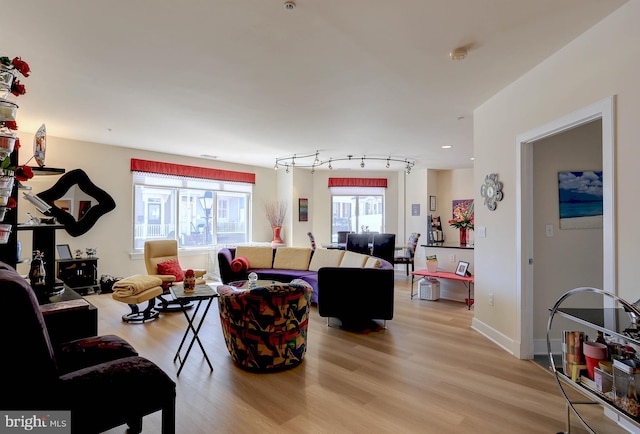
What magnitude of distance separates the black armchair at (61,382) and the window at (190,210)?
5314mm

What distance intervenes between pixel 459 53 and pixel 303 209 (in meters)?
6.04

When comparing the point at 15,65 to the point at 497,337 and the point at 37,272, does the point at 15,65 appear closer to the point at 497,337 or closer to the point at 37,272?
the point at 37,272

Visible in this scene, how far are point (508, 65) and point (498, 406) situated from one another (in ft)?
8.97

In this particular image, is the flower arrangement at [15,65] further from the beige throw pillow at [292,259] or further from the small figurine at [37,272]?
Answer: the beige throw pillow at [292,259]

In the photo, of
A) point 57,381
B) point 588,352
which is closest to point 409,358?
point 588,352

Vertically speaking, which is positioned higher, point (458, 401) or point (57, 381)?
point (57, 381)

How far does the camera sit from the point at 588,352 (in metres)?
1.76

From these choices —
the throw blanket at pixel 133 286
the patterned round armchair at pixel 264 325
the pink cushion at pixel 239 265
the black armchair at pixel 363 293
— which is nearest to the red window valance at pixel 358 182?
the pink cushion at pixel 239 265

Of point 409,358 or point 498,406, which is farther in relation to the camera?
point 409,358

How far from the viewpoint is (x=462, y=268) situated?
17.2 ft

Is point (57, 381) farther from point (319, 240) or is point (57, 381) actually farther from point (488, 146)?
point (319, 240)

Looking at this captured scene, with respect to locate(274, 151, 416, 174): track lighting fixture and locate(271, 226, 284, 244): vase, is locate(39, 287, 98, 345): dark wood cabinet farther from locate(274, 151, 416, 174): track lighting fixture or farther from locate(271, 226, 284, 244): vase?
locate(271, 226, 284, 244): vase

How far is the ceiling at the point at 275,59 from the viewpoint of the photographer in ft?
6.88

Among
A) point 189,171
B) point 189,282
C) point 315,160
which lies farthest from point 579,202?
point 189,171
